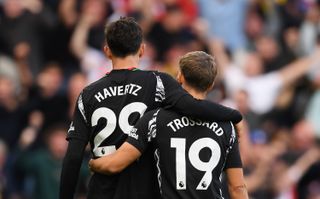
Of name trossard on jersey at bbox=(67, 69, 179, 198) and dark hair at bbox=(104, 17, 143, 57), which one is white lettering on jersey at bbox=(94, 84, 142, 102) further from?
dark hair at bbox=(104, 17, 143, 57)

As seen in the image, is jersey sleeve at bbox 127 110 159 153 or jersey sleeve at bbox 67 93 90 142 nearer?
jersey sleeve at bbox 127 110 159 153

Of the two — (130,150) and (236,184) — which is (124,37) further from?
(236,184)

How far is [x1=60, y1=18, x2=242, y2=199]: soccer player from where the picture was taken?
20.7ft

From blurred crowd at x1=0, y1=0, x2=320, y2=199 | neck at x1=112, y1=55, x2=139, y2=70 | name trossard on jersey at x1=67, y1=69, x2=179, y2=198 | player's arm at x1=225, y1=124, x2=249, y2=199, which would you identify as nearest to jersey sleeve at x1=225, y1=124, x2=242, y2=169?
player's arm at x1=225, y1=124, x2=249, y2=199

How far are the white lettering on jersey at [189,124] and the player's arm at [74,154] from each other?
60 centimetres

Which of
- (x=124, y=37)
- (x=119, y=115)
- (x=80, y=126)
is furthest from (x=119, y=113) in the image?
(x=124, y=37)

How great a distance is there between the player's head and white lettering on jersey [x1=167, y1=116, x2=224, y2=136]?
211 millimetres

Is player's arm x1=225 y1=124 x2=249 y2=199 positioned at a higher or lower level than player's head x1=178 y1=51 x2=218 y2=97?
lower

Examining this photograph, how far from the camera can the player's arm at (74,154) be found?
20.8ft

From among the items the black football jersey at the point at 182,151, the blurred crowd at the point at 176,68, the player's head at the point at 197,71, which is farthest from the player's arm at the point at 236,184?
the blurred crowd at the point at 176,68

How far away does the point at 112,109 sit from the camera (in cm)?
638

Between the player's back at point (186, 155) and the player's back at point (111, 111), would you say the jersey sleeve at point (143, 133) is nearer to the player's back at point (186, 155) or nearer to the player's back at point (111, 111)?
the player's back at point (186, 155)

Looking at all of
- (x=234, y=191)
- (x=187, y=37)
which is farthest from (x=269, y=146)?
(x=234, y=191)

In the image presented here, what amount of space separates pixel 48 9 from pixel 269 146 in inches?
145
